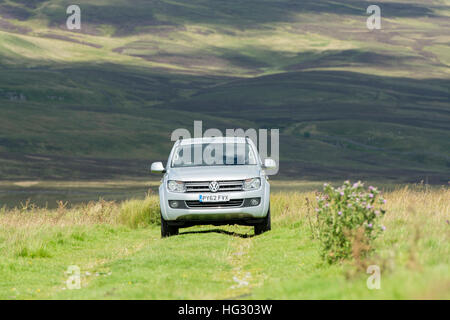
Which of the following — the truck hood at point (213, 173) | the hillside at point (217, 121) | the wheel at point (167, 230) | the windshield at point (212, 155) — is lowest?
the hillside at point (217, 121)

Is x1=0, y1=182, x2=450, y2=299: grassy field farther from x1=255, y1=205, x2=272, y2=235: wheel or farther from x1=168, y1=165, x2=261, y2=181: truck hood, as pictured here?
x1=168, y1=165, x2=261, y2=181: truck hood

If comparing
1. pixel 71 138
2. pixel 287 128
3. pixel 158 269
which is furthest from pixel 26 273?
pixel 287 128

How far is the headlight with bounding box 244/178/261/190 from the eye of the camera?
14.8 meters

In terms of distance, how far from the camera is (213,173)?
1477 cm

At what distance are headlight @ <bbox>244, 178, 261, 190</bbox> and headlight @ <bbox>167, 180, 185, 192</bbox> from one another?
1263 millimetres

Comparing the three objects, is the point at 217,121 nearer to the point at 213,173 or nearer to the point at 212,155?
the point at 212,155

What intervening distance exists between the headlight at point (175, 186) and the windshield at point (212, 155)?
94cm

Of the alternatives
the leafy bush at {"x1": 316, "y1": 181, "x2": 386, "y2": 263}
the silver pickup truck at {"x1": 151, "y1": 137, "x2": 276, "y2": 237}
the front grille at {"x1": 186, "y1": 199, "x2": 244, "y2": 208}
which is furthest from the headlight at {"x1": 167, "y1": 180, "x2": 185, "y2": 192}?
the leafy bush at {"x1": 316, "y1": 181, "x2": 386, "y2": 263}

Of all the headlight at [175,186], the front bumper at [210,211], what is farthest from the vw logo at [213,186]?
the headlight at [175,186]

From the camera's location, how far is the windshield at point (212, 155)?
619 inches

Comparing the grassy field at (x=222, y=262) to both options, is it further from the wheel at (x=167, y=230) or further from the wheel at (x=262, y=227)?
the wheel at (x=167, y=230)

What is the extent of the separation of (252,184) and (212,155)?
4.77 feet

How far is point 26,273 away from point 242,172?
17.8 ft

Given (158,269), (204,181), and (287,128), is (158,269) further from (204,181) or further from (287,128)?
(287,128)
